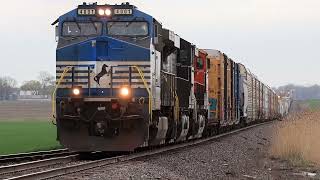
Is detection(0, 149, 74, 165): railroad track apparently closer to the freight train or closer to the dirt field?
the freight train

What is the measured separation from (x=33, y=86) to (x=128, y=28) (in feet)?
405

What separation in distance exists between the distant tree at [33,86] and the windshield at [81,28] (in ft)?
374

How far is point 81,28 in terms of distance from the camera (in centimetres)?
1427

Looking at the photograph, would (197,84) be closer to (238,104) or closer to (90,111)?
(90,111)

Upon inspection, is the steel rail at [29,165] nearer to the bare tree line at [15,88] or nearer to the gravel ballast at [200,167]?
the gravel ballast at [200,167]

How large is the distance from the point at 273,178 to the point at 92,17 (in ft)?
19.6

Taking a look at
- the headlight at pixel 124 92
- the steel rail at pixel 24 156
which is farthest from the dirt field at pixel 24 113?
the headlight at pixel 124 92

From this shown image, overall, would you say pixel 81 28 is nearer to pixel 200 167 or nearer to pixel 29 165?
pixel 29 165

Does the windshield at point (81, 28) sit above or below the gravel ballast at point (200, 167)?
above

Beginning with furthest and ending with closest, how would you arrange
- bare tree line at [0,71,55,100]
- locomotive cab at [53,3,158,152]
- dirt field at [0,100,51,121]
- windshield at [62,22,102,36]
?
bare tree line at [0,71,55,100] → dirt field at [0,100,51,121] → windshield at [62,22,102,36] → locomotive cab at [53,3,158,152]

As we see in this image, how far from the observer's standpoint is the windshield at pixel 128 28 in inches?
559

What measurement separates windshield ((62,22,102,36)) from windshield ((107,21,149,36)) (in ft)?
0.99

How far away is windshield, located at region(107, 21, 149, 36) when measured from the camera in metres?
14.2

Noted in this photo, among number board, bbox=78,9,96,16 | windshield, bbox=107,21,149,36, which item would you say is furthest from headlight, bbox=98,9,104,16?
windshield, bbox=107,21,149,36
